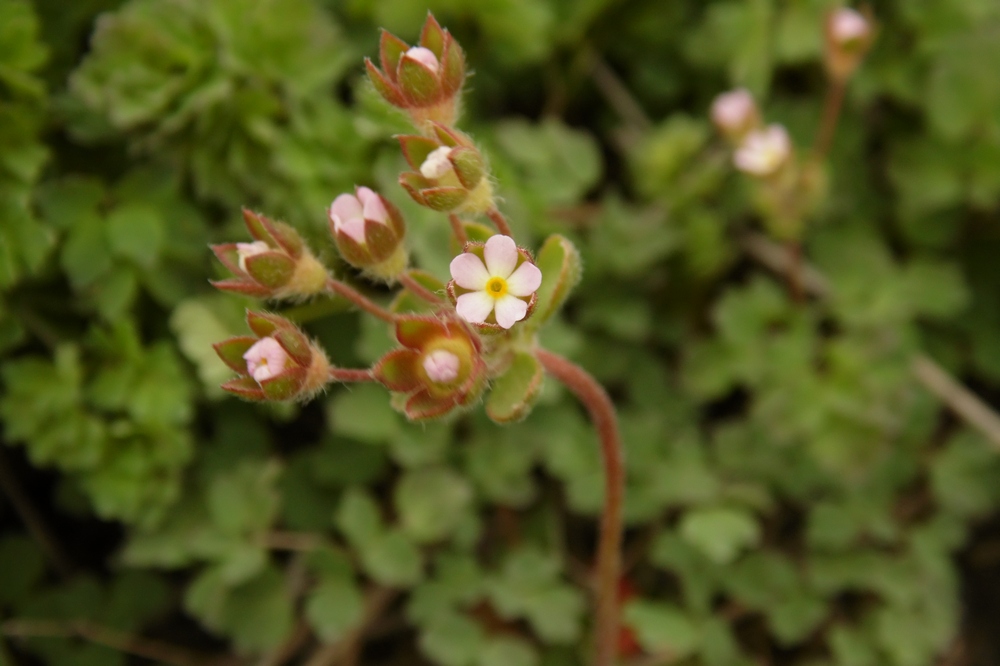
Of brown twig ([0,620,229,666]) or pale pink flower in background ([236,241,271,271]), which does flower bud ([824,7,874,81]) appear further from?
brown twig ([0,620,229,666])

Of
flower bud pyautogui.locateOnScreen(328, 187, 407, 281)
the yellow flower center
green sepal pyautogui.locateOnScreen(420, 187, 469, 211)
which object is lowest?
flower bud pyautogui.locateOnScreen(328, 187, 407, 281)

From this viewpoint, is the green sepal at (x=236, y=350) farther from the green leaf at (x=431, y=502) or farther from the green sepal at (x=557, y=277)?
the green leaf at (x=431, y=502)

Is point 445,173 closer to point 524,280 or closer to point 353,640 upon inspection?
point 524,280

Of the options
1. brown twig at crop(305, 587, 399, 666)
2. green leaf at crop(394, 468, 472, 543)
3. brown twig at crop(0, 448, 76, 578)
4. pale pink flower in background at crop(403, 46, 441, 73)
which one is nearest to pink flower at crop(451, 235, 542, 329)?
pale pink flower in background at crop(403, 46, 441, 73)

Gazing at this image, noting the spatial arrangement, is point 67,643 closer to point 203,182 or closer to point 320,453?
point 320,453

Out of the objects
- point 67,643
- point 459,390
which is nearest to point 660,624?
point 459,390

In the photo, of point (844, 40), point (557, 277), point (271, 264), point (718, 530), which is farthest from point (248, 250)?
point (844, 40)
